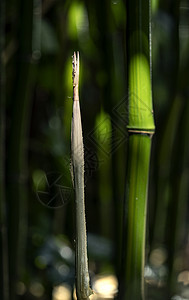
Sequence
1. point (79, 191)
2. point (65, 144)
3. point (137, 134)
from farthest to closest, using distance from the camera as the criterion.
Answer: point (65, 144)
point (137, 134)
point (79, 191)

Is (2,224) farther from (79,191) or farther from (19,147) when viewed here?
(79,191)


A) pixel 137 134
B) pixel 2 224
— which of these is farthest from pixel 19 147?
pixel 137 134

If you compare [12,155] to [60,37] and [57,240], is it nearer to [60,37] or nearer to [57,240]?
[57,240]

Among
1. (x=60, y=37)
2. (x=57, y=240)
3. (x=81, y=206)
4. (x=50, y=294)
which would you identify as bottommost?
(x=50, y=294)

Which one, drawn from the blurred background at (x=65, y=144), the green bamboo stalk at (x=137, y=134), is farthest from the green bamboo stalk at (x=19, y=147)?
the green bamboo stalk at (x=137, y=134)

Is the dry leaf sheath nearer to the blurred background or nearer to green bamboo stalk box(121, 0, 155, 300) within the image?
green bamboo stalk box(121, 0, 155, 300)

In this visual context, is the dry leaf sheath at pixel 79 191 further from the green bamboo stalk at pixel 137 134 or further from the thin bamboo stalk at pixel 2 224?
the thin bamboo stalk at pixel 2 224

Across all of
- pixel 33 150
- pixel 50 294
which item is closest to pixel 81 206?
pixel 50 294
